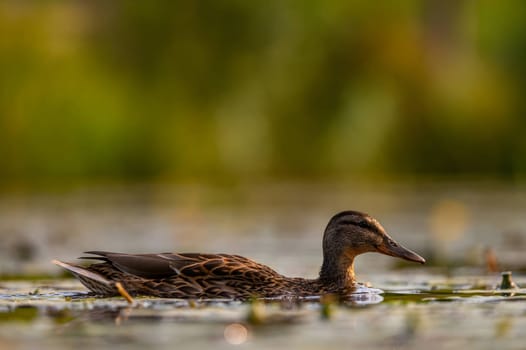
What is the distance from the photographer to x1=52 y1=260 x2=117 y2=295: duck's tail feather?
11227mm

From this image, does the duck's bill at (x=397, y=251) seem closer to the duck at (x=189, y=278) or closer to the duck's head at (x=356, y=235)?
the duck's head at (x=356, y=235)

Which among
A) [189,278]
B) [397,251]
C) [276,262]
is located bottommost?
[189,278]

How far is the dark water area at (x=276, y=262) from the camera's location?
8883 millimetres

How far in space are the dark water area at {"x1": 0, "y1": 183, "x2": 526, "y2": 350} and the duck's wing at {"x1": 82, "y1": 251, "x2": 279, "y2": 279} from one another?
34cm

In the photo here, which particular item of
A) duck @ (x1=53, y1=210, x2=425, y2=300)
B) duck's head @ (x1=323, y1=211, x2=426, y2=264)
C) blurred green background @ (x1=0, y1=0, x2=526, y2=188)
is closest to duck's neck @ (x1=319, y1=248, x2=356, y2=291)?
duck's head @ (x1=323, y1=211, x2=426, y2=264)

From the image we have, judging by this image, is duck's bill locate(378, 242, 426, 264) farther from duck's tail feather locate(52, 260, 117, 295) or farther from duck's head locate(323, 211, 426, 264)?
duck's tail feather locate(52, 260, 117, 295)

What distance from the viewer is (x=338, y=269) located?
12.0 meters

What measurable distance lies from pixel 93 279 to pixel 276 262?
4356 mm

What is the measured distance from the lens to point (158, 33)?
33875 mm

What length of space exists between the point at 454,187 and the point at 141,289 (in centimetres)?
1693

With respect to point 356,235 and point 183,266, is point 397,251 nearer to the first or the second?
point 356,235

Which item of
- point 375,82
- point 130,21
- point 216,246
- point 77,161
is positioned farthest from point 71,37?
point 216,246

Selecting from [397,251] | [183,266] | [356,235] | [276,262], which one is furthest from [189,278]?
[276,262]

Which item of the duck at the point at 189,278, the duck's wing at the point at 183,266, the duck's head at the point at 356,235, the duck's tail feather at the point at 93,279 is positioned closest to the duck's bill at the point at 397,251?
the duck's head at the point at 356,235
